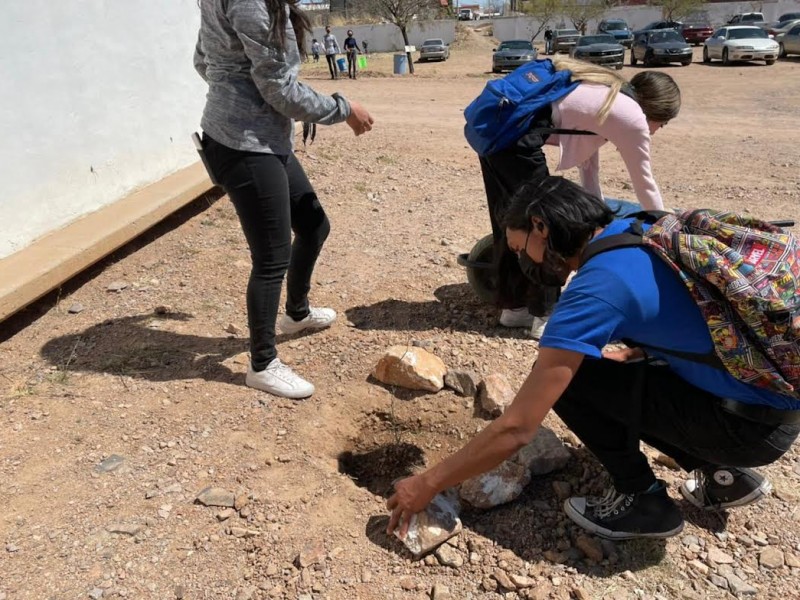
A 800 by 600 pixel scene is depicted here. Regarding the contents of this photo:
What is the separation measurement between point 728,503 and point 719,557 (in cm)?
17

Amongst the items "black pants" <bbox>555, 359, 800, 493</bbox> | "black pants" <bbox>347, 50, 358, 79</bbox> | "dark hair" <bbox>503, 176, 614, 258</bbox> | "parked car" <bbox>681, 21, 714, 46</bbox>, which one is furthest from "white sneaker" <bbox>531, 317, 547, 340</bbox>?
"parked car" <bbox>681, 21, 714, 46</bbox>

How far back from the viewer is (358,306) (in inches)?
145

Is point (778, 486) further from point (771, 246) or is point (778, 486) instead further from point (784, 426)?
point (771, 246)

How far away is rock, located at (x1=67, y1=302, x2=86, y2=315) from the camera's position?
143 inches

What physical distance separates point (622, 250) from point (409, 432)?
1366 millimetres

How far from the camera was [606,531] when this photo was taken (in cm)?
205

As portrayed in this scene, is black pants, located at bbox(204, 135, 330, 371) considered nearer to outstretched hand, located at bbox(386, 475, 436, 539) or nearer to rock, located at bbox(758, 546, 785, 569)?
outstretched hand, located at bbox(386, 475, 436, 539)

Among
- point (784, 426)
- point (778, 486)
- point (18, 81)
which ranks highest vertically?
point (18, 81)

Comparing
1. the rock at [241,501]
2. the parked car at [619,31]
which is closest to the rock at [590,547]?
the rock at [241,501]

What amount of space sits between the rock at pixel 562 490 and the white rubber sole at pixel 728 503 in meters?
0.37

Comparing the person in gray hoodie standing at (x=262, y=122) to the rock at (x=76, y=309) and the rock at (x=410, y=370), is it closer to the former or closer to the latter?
the rock at (x=410, y=370)

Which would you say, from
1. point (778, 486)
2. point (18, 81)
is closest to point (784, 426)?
point (778, 486)

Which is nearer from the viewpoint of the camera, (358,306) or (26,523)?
(26,523)

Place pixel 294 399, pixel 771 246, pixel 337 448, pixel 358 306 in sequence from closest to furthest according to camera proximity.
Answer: pixel 771 246 < pixel 337 448 < pixel 294 399 < pixel 358 306
